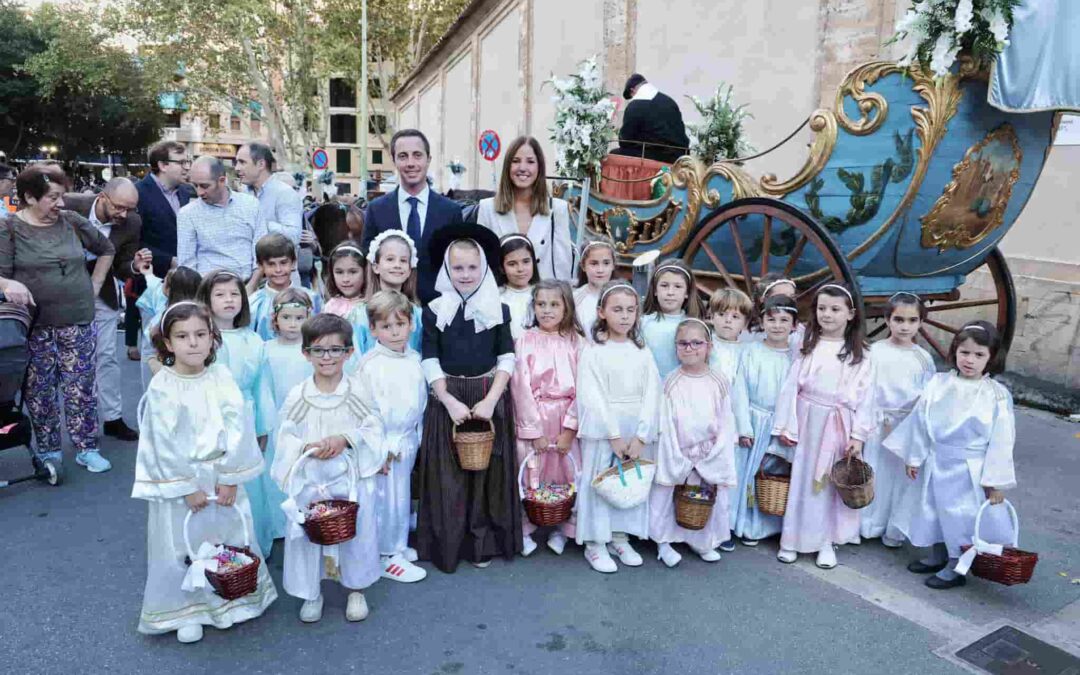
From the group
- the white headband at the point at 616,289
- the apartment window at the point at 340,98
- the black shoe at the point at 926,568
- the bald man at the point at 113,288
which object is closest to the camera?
the white headband at the point at 616,289

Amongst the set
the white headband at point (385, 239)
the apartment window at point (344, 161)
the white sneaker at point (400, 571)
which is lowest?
the white sneaker at point (400, 571)

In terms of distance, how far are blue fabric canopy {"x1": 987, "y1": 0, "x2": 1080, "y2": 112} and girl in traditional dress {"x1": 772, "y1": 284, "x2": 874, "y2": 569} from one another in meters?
1.72

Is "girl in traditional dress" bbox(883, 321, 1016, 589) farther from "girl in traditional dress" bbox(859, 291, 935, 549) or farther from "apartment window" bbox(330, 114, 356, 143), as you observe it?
"apartment window" bbox(330, 114, 356, 143)

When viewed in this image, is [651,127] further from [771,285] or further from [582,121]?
[771,285]

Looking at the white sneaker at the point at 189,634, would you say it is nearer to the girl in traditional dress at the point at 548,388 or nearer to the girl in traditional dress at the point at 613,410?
the girl in traditional dress at the point at 548,388

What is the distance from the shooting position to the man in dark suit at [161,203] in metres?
5.49

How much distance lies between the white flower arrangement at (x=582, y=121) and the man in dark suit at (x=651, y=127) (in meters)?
0.73

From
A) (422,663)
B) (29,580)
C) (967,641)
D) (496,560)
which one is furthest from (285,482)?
(967,641)

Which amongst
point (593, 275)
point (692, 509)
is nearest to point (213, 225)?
point (593, 275)

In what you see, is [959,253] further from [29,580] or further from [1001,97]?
[29,580]

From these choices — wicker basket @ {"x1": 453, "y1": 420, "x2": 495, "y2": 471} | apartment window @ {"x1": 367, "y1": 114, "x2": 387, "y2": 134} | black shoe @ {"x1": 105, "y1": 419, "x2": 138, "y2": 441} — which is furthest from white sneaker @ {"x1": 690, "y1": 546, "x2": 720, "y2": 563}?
apartment window @ {"x1": 367, "y1": 114, "x2": 387, "y2": 134}

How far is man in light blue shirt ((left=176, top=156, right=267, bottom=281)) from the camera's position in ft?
15.7

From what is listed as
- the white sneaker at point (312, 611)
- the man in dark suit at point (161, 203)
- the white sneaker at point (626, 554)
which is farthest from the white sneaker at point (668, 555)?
the man in dark suit at point (161, 203)

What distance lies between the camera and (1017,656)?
3164 mm
